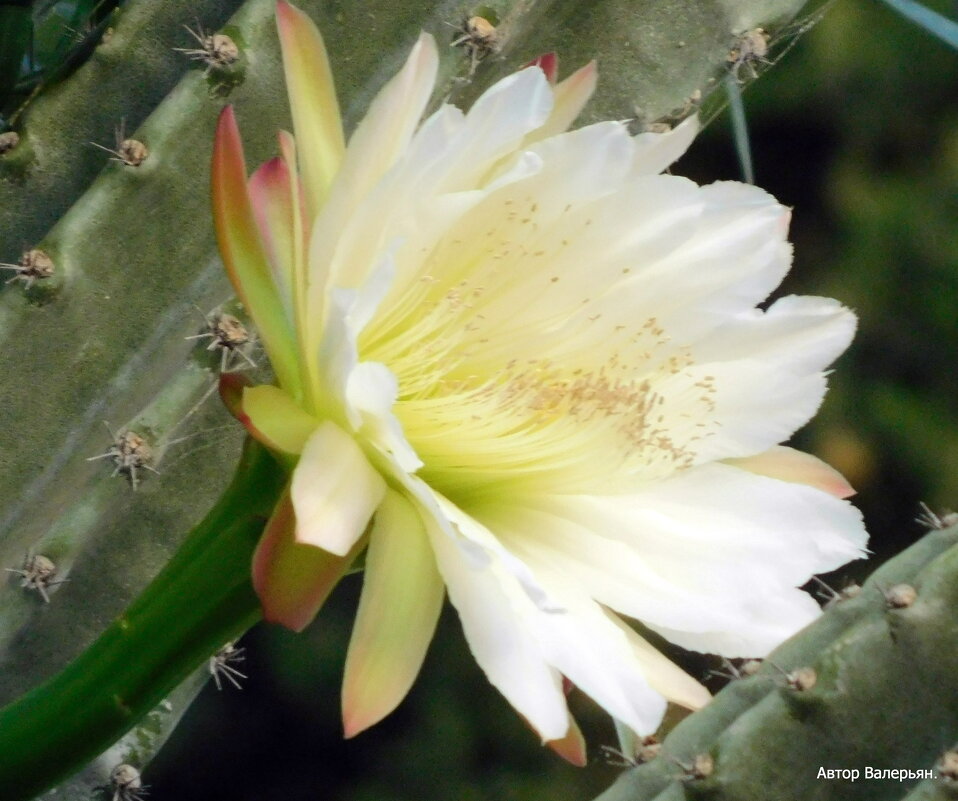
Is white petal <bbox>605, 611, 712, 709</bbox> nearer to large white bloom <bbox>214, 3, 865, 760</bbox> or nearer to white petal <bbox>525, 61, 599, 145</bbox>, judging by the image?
large white bloom <bbox>214, 3, 865, 760</bbox>

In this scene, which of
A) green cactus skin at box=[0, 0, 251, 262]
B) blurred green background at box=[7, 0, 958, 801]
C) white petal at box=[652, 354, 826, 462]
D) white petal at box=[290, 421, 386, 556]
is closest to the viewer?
white petal at box=[290, 421, 386, 556]

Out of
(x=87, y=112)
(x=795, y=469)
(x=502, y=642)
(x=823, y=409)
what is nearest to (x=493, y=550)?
(x=502, y=642)

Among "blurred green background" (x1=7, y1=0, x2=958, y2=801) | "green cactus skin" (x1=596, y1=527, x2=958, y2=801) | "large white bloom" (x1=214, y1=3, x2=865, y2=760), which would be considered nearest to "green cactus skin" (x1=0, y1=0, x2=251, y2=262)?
"large white bloom" (x1=214, y1=3, x2=865, y2=760)

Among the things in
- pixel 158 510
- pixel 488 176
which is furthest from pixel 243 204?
pixel 158 510

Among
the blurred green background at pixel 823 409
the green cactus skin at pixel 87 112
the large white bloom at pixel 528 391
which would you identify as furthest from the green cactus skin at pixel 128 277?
the blurred green background at pixel 823 409

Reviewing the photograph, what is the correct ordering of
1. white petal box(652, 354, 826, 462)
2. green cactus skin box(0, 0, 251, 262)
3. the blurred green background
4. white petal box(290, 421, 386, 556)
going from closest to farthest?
1. white petal box(290, 421, 386, 556)
2. white petal box(652, 354, 826, 462)
3. green cactus skin box(0, 0, 251, 262)
4. the blurred green background

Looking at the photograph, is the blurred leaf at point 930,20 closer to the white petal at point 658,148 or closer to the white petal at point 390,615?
the white petal at point 658,148

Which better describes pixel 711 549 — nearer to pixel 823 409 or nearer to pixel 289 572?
pixel 289 572

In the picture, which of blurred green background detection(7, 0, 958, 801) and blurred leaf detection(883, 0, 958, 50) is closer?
blurred leaf detection(883, 0, 958, 50)
